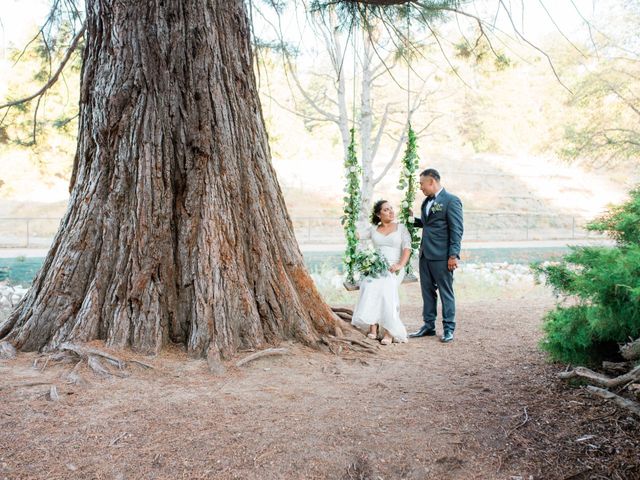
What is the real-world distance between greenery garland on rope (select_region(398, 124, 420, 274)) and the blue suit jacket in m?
0.17

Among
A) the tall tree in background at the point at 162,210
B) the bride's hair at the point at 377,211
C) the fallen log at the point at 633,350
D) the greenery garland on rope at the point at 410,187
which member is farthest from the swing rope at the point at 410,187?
the fallen log at the point at 633,350

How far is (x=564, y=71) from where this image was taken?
20438 mm

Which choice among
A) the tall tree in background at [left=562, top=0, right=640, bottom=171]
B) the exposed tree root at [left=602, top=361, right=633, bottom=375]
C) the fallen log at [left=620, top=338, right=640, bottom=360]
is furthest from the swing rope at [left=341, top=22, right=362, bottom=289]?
the tall tree in background at [left=562, top=0, right=640, bottom=171]

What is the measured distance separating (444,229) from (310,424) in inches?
130

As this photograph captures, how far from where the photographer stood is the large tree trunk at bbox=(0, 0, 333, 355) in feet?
16.2

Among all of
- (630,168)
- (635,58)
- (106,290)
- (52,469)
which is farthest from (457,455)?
(630,168)

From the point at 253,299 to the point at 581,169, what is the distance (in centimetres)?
3494

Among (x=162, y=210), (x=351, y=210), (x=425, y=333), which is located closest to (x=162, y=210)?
(x=162, y=210)

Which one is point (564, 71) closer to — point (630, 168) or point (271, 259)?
point (630, 168)

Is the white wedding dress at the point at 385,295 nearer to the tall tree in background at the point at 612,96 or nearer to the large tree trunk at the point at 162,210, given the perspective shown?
the large tree trunk at the point at 162,210

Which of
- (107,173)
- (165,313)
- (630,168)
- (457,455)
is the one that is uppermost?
(630,168)

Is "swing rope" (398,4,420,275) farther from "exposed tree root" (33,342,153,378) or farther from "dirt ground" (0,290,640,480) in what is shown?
"exposed tree root" (33,342,153,378)

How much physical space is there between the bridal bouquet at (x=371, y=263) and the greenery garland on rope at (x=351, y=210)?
7cm

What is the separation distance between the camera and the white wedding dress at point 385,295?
20.1 ft
